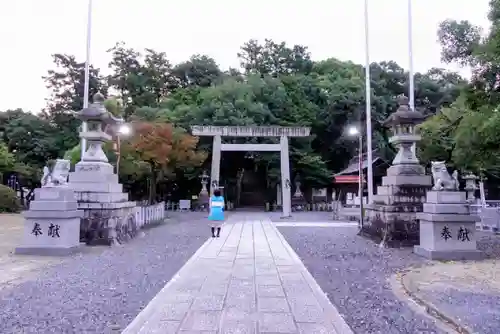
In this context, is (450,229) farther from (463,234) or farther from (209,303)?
(209,303)

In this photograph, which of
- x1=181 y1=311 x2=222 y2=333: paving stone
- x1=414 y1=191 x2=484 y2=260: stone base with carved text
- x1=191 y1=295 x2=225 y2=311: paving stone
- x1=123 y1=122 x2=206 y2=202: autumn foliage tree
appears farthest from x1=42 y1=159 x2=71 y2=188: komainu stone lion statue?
x1=123 y1=122 x2=206 y2=202: autumn foliage tree

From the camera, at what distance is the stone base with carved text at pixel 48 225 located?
9.17 m

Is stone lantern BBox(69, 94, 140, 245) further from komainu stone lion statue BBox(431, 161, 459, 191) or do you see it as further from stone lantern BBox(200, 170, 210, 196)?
stone lantern BBox(200, 170, 210, 196)

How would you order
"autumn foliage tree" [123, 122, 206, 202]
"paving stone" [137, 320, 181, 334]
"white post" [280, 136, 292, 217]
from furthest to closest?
"white post" [280, 136, 292, 217] → "autumn foliage tree" [123, 122, 206, 202] → "paving stone" [137, 320, 181, 334]

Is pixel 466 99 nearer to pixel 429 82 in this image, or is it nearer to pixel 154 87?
pixel 429 82

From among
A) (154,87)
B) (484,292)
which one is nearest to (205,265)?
(484,292)

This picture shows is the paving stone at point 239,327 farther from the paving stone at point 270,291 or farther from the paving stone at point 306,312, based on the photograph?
the paving stone at point 270,291

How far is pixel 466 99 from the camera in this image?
9.70m

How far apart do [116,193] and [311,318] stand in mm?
8337

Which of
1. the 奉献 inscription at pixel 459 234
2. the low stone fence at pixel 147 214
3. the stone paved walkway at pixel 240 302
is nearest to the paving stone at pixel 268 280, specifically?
the stone paved walkway at pixel 240 302

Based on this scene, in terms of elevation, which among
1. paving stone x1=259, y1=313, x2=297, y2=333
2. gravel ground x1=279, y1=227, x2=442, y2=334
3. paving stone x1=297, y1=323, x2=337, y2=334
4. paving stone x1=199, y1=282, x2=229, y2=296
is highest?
paving stone x1=199, y1=282, x2=229, y2=296

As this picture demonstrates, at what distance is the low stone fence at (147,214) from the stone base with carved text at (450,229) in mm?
9326

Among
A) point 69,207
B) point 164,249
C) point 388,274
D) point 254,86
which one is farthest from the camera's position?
point 254,86

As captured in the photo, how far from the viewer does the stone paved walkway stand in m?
4.10
